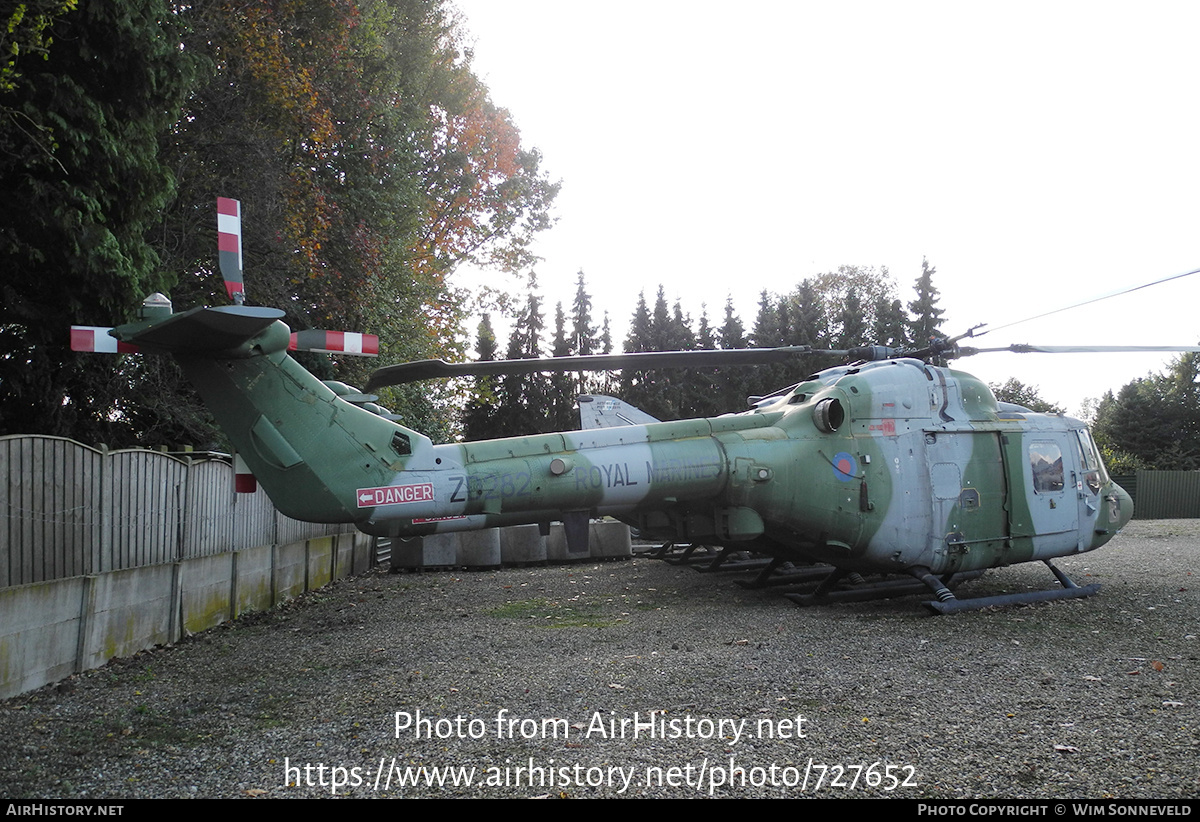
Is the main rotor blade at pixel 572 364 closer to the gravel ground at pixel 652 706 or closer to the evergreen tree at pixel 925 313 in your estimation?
the gravel ground at pixel 652 706

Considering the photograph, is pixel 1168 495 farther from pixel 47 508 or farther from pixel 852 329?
pixel 47 508

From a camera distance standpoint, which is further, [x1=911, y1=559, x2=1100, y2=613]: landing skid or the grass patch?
the grass patch

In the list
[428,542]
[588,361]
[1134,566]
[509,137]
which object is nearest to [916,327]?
[509,137]

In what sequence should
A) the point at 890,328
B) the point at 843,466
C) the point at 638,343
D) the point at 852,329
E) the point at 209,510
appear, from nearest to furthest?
the point at 843,466
the point at 209,510
the point at 890,328
the point at 852,329
the point at 638,343

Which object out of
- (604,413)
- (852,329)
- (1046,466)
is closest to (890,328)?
(852,329)

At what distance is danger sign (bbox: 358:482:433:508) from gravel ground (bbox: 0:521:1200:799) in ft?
4.54

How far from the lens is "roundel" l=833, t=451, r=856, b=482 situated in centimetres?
879

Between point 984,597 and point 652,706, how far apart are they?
5.49m

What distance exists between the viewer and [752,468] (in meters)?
8.69

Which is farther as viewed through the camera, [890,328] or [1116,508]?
[890,328]

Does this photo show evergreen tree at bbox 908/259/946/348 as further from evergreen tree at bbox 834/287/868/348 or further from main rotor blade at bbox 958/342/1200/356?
main rotor blade at bbox 958/342/1200/356

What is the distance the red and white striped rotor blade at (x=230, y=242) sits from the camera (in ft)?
19.3

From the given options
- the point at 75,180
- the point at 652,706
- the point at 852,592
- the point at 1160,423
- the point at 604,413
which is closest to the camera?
the point at 652,706

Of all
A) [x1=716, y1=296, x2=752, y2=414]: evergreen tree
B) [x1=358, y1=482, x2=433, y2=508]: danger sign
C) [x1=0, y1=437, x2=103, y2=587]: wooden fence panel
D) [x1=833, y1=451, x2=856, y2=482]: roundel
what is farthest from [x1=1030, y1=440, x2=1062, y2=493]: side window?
[x1=716, y1=296, x2=752, y2=414]: evergreen tree
